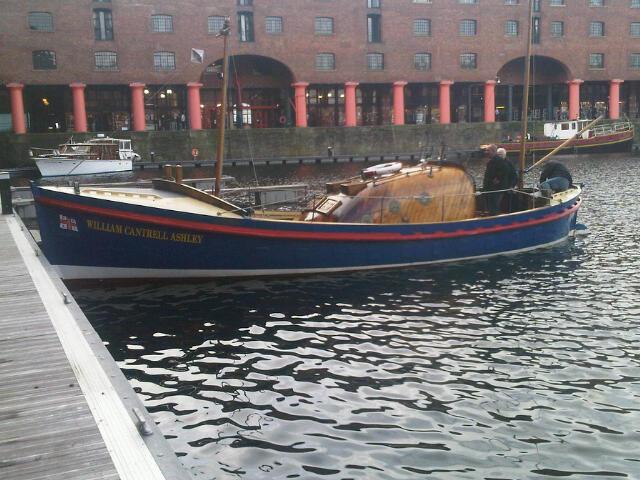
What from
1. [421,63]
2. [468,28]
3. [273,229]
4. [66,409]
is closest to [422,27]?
[421,63]

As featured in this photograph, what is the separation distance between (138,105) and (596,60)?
45.2 meters

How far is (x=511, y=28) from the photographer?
64688mm

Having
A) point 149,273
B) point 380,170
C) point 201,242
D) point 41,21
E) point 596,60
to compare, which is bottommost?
point 149,273

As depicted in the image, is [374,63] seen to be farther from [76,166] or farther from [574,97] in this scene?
[76,166]

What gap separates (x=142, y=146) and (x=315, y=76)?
16.7m

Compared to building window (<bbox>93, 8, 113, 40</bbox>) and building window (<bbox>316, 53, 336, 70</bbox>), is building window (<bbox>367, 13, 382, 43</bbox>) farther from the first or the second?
building window (<bbox>93, 8, 113, 40</bbox>)

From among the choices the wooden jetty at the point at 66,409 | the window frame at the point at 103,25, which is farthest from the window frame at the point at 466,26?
the wooden jetty at the point at 66,409

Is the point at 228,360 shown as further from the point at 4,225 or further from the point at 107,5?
the point at 107,5

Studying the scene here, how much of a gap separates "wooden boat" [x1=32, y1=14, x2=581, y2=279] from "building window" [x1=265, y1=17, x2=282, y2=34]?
43.2m

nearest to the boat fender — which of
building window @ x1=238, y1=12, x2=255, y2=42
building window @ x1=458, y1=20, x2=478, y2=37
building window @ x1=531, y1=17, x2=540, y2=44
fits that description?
building window @ x1=238, y1=12, x2=255, y2=42

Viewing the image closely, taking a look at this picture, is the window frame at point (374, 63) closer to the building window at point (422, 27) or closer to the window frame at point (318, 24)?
the window frame at point (318, 24)

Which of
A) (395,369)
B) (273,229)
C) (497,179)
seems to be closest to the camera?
(395,369)

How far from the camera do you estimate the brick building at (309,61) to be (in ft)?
179

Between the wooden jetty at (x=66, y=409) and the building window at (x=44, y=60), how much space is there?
4896cm
